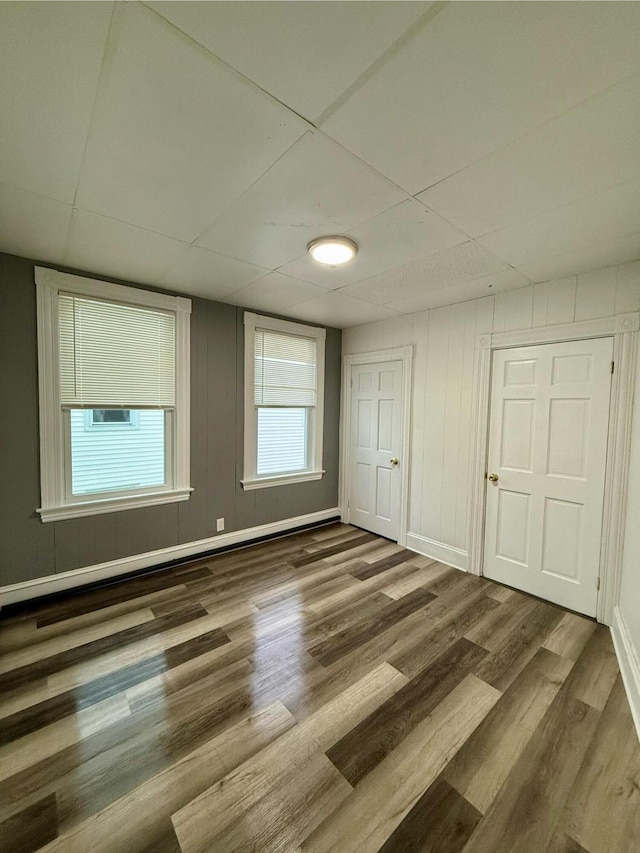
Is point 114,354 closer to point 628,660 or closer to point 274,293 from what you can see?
point 274,293

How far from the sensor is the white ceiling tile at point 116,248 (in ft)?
6.36

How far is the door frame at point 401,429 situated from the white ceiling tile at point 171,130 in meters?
2.41

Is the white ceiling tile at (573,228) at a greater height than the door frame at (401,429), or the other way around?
the white ceiling tile at (573,228)

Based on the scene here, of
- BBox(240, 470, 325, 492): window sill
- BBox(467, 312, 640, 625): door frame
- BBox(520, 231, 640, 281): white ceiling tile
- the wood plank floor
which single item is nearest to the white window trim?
the wood plank floor

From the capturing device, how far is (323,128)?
1.23 metres

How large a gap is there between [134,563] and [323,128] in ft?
10.7

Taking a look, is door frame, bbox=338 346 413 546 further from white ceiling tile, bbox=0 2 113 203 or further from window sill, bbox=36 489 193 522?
white ceiling tile, bbox=0 2 113 203

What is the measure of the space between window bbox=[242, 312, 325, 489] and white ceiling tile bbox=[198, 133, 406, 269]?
57.1 inches

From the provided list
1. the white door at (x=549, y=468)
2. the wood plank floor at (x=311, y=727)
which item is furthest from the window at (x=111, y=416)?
the white door at (x=549, y=468)

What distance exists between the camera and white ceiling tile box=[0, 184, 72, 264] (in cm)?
169

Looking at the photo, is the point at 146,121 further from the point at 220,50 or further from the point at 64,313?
the point at 64,313

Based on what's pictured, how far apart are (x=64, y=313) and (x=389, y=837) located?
343 centimetres

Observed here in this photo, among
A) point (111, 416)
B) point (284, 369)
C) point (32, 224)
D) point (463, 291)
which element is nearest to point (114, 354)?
point (111, 416)

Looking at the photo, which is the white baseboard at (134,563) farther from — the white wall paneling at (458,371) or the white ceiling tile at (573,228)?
the white ceiling tile at (573,228)
